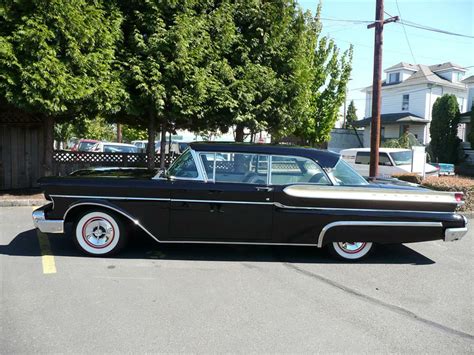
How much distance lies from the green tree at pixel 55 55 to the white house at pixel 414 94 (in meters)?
25.0

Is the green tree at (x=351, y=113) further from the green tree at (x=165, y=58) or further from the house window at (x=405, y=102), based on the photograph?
the green tree at (x=165, y=58)

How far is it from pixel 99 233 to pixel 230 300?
7.30 ft

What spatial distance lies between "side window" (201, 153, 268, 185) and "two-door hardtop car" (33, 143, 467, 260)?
0.04 ft

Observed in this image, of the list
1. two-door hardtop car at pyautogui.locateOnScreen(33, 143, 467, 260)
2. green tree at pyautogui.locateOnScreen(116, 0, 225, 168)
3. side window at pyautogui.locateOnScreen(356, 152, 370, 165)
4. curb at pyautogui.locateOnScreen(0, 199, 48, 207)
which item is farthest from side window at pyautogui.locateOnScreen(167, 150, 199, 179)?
side window at pyautogui.locateOnScreen(356, 152, 370, 165)

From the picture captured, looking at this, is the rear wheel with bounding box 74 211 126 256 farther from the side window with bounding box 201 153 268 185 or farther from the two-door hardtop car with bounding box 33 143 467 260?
the side window with bounding box 201 153 268 185

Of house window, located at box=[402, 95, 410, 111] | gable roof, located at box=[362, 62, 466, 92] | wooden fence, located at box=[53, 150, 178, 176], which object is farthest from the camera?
house window, located at box=[402, 95, 410, 111]

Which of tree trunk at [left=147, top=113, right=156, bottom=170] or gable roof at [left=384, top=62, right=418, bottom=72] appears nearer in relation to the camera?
tree trunk at [left=147, top=113, right=156, bottom=170]

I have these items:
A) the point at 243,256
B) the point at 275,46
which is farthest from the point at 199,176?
the point at 275,46

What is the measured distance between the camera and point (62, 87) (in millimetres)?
8219

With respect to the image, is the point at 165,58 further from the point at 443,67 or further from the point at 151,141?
the point at 443,67

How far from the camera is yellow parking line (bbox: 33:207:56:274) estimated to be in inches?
187

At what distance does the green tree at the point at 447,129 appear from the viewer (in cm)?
2445

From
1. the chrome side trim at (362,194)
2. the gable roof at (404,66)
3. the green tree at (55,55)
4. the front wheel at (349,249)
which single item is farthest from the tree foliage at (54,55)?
the gable roof at (404,66)

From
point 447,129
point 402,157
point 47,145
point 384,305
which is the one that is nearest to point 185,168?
point 384,305
